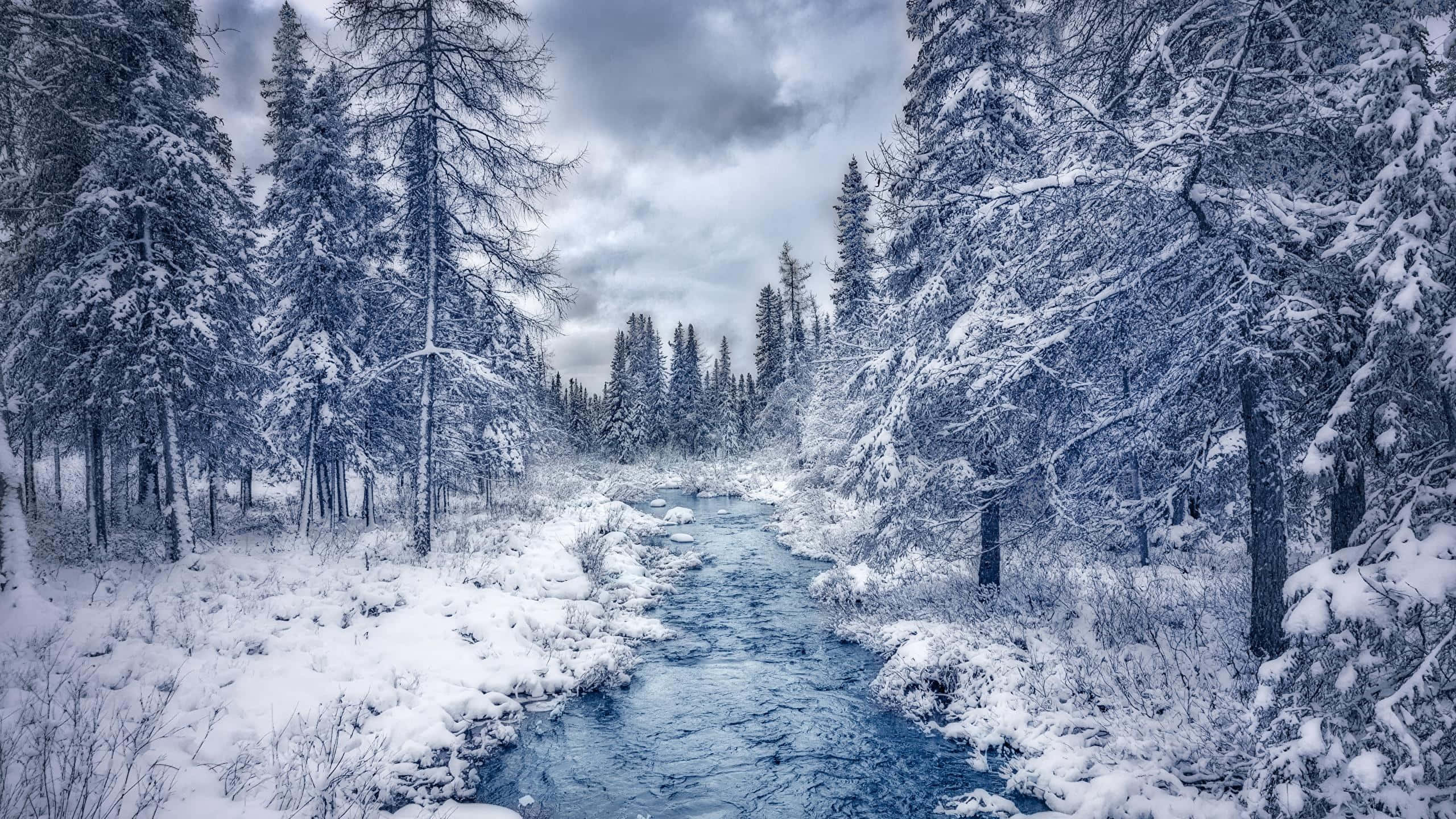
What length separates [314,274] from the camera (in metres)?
16.4

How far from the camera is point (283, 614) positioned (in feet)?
31.4

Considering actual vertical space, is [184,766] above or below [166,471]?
below

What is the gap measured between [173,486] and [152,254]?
15.8 ft

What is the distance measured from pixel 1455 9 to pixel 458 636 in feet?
43.0

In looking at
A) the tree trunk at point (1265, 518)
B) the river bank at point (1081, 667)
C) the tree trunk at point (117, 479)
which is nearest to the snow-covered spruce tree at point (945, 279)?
the river bank at point (1081, 667)

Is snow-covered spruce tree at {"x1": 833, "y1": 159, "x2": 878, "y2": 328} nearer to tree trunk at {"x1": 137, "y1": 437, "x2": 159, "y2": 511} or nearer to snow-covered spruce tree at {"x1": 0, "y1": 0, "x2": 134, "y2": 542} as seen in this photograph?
snow-covered spruce tree at {"x1": 0, "y1": 0, "x2": 134, "y2": 542}

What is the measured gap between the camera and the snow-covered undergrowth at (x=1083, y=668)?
5664 mm

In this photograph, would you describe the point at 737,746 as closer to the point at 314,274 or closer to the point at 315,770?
the point at 315,770

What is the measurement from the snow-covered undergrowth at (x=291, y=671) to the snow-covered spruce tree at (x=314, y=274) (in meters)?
4.19

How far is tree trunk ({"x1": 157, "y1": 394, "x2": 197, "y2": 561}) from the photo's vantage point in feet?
39.2

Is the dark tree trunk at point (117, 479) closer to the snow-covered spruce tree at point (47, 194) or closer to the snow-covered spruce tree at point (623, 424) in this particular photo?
the snow-covered spruce tree at point (47, 194)

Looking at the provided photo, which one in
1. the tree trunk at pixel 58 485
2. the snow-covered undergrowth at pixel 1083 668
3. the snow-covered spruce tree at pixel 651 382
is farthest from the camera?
the snow-covered spruce tree at pixel 651 382

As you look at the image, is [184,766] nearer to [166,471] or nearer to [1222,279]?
[166,471]

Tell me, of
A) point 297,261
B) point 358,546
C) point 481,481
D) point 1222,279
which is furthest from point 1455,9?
point 481,481
